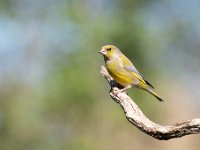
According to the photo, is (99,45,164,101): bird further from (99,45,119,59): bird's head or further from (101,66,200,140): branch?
(101,66,200,140): branch

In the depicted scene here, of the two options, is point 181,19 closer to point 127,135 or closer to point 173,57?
point 173,57

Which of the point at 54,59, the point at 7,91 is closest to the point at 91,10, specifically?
the point at 54,59

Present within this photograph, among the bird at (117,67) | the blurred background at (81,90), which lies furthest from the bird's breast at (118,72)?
the blurred background at (81,90)

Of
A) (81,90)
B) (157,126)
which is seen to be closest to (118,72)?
(157,126)

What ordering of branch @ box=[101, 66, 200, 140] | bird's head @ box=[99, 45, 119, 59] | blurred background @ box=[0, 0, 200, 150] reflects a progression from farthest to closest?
blurred background @ box=[0, 0, 200, 150] → bird's head @ box=[99, 45, 119, 59] → branch @ box=[101, 66, 200, 140]

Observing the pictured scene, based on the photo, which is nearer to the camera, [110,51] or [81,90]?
[110,51]

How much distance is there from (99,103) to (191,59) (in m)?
3.74

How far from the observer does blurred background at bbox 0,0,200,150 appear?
1895 centimetres

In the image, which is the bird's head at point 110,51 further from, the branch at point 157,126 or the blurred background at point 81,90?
the blurred background at point 81,90

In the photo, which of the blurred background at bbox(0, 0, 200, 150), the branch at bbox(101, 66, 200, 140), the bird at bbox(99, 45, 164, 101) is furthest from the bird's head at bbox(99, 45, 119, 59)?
the blurred background at bbox(0, 0, 200, 150)

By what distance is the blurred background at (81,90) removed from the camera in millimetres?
18953

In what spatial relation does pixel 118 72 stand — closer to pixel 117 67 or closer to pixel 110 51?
pixel 117 67

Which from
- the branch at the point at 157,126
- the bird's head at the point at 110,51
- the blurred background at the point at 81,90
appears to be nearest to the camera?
the branch at the point at 157,126

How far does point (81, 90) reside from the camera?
19328 millimetres
